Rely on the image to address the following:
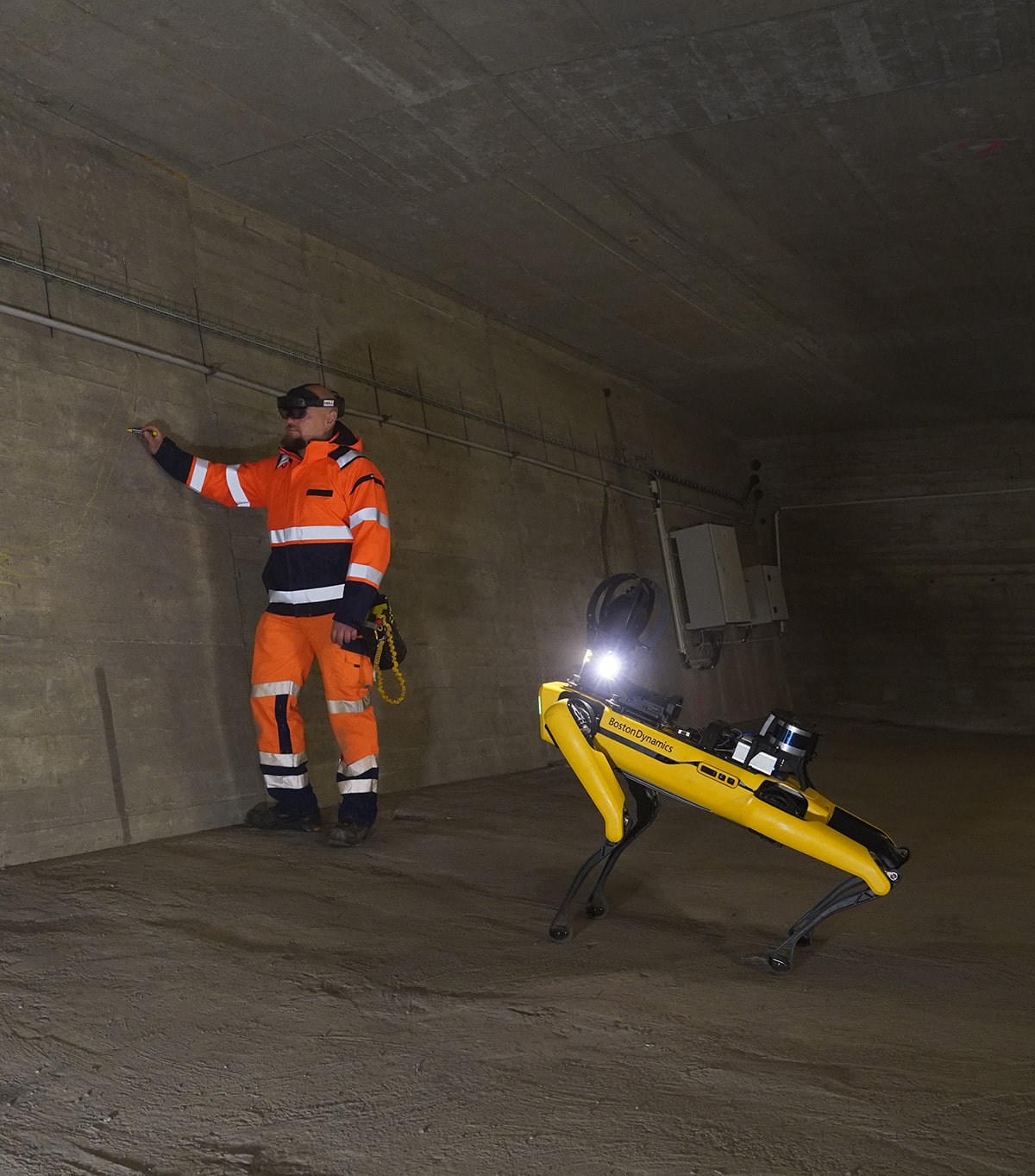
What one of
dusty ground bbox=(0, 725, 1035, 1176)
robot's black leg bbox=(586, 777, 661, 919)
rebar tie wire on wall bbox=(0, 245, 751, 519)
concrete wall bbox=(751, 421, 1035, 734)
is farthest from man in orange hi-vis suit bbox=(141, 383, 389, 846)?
concrete wall bbox=(751, 421, 1035, 734)

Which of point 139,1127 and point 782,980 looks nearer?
point 139,1127

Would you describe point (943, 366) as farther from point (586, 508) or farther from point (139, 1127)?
point (139, 1127)

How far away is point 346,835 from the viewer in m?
4.28

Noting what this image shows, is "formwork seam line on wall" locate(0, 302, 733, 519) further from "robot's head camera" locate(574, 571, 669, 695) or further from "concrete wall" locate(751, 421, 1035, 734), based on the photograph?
"concrete wall" locate(751, 421, 1035, 734)

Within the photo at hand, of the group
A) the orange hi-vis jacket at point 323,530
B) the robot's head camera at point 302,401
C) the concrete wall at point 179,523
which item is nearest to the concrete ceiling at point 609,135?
the concrete wall at point 179,523

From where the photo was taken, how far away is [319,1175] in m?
1.82

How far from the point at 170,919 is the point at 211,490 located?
2.09 m

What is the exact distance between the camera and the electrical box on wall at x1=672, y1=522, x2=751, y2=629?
10.3 m

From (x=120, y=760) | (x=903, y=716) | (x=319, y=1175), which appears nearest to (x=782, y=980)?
(x=319, y=1175)

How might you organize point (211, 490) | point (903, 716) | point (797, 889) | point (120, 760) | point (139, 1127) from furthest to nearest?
point (903, 716)
point (211, 490)
point (120, 760)
point (797, 889)
point (139, 1127)

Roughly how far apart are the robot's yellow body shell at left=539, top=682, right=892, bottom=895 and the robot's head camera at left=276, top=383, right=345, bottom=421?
76.9 inches

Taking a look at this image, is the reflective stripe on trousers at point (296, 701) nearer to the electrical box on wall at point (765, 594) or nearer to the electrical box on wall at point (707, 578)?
the electrical box on wall at point (707, 578)

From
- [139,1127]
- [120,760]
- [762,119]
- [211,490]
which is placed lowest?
[139,1127]

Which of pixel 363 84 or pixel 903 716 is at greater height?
pixel 363 84
